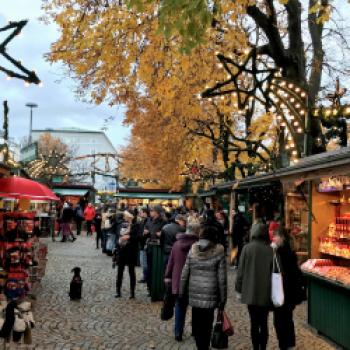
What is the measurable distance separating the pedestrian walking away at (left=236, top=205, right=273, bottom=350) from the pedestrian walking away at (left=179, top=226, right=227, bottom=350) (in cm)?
37

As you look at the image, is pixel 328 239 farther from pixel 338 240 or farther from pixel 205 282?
pixel 205 282

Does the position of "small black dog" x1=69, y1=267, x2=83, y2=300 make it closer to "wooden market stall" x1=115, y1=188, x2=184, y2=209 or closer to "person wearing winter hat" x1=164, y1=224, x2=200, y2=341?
"person wearing winter hat" x1=164, y1=224, x2=200, y2=341

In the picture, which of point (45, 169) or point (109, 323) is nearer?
point (109, 323)

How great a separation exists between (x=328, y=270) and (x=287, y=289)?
73.1 inches

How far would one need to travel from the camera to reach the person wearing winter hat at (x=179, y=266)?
24.8ft

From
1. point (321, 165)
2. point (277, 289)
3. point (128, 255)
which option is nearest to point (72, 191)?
point (128, 255)

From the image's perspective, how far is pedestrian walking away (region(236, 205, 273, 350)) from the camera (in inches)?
259

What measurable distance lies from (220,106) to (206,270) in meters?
13.8

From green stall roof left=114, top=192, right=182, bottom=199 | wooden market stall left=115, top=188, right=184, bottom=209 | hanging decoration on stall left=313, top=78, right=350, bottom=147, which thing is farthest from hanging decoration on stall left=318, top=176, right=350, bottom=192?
green stall roof left=114, top=192, right=182, bottom=199

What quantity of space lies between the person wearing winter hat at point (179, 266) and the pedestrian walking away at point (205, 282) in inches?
36.8

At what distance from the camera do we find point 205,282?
6.43m

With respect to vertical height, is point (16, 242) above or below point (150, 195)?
below

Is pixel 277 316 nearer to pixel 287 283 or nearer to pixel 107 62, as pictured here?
pixel 287 283

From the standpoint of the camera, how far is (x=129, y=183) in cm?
5450
